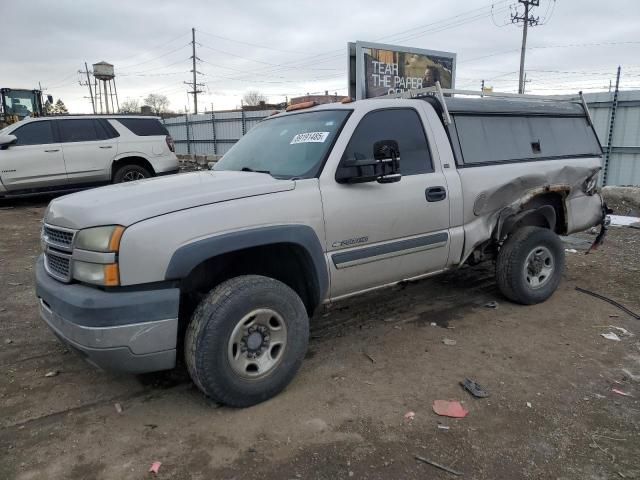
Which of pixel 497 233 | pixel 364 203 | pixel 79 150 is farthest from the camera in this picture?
pixel 79 150

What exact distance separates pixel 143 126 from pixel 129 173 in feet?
3.80

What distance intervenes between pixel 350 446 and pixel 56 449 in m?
1.65

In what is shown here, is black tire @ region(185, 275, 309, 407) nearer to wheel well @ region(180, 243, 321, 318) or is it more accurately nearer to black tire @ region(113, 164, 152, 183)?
wheel well @ region(180, 243, 321, 318)

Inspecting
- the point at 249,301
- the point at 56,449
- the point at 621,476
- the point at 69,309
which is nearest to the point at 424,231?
the point at 249,301

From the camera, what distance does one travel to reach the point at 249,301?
9.58 feet

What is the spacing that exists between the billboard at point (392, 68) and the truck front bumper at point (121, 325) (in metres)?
7.19

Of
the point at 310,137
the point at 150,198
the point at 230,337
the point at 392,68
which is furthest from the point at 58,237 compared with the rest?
the point at 392,68

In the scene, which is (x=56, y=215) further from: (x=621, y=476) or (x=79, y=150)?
(x=79, y=150)

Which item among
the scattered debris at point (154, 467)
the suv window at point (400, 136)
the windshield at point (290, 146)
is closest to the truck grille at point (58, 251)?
the scattered debris at point (154, 467)

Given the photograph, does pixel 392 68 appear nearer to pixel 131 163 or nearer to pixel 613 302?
pixel 131 163

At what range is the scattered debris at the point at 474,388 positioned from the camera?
325 cm

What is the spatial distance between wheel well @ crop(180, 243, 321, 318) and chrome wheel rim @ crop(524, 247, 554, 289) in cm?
244

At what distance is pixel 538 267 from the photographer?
4.84 m

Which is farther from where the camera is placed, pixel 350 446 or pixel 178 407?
pixel 178 407
